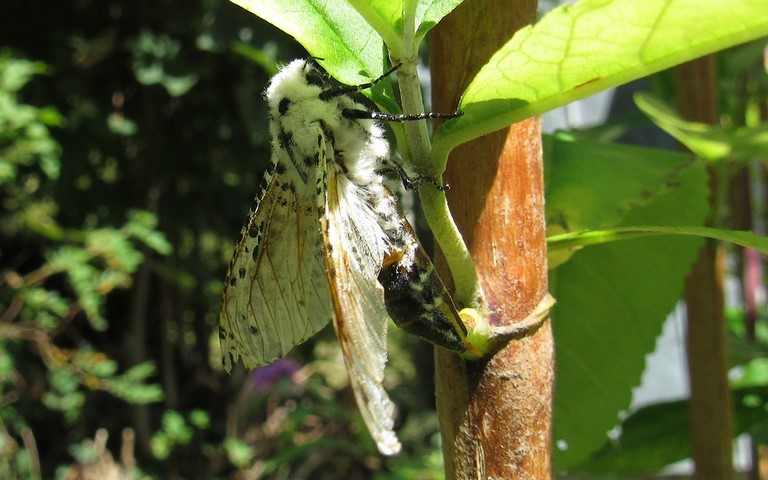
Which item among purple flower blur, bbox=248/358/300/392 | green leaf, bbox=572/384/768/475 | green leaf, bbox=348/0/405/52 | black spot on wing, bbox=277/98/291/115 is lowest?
green leaf, bbox=572/384/768/475

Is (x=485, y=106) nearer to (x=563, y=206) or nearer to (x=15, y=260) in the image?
(x=563, y=206)

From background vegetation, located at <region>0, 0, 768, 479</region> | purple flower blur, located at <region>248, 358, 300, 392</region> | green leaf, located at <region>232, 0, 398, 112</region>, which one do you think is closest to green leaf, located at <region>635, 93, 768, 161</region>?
green leaf, located at <region>232, 0, 398, 112</region>

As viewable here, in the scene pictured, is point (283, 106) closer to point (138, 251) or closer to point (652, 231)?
point (652, 231)

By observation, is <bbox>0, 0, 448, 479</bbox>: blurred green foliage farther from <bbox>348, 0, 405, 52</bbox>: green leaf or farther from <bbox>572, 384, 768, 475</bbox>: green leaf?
<bbox>348, 0, 405, 52</bbox>: green leaf

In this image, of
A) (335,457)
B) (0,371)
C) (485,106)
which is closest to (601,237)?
(485,106)

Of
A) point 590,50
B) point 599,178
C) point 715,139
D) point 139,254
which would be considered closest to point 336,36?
point 590,50

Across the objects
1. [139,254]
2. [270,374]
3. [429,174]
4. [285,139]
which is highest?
[139,254]
